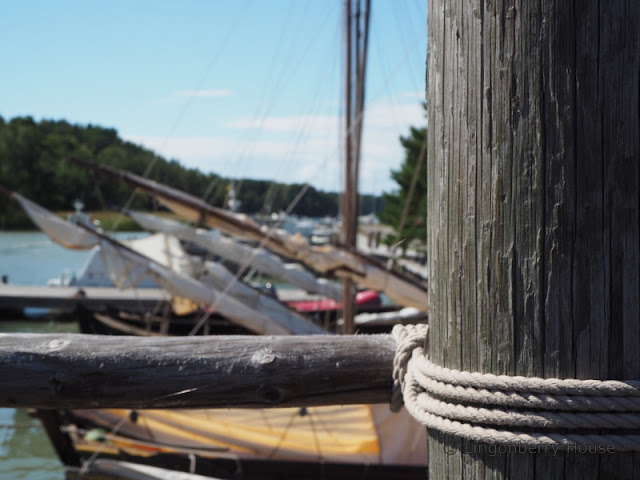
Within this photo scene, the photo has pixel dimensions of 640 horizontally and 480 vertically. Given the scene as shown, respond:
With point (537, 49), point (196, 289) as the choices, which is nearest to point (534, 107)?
point (537, 49)

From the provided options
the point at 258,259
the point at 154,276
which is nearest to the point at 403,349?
the point at 154,276

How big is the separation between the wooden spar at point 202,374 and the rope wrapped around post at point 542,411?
383mm

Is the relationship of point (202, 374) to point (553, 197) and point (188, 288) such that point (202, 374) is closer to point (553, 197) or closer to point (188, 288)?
point (553, 197)

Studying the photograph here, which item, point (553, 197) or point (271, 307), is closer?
point (553, 197)

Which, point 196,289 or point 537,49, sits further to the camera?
point 196,289

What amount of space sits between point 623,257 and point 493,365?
25 centimetres

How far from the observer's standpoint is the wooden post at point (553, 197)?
1047 mm

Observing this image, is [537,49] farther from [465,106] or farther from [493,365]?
[493,365]

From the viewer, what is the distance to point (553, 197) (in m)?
1.05

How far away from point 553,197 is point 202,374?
82 cm

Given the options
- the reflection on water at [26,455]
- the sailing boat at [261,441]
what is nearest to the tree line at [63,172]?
the reflection on water at [26,455]

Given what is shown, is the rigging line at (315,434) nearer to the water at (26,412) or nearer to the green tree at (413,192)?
the water at (26,412)

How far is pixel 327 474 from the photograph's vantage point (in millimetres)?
7703

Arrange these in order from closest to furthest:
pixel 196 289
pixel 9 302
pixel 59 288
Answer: pixel 196 289
pixel 9 302
pixel 59 288
